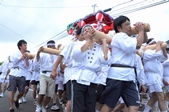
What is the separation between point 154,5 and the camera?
867cm

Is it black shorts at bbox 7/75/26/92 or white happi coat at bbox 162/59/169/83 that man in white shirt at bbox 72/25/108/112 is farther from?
white happi coat at bbox 162/59/169/83

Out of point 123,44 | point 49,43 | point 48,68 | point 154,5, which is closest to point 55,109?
point 48,68

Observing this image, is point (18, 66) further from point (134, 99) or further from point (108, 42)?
point (134, 99)

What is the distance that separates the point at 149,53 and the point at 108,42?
164cm

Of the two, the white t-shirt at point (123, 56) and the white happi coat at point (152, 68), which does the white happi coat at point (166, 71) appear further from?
the white t-shirt at point (123, 56)

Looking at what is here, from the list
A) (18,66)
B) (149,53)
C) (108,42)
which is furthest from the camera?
(18,66)

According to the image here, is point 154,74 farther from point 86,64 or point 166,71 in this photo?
point 86,64

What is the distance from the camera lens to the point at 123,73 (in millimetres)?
3090

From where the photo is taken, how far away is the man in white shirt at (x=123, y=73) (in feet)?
10.00

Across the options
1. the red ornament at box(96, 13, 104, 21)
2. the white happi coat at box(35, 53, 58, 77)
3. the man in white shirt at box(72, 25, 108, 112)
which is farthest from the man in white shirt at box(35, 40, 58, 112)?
the man in white shirt at box(72, 25, 108, 112)

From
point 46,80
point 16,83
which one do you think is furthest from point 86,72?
point 16,83

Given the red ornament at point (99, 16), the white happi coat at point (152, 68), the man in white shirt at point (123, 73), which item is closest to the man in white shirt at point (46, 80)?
the red ornament at point (99, 16)

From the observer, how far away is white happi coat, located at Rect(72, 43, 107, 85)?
121 inches

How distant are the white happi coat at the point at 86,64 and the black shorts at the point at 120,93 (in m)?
0.30
